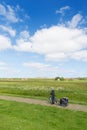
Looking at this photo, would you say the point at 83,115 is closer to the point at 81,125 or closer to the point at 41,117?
the point at 81,125

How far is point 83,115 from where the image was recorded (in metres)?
22.2

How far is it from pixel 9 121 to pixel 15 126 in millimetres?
1901

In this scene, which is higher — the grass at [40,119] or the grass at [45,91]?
the grass at [45,91]

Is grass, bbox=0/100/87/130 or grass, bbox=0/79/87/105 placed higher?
grass, bbox=0/79/87/105

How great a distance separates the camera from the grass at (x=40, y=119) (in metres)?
18.0

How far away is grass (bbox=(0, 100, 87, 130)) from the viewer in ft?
59.1

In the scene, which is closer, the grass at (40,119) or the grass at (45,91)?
the grass at (40,119)

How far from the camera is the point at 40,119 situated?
2069cm

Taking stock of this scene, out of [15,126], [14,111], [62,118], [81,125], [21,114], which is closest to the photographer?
[15,126]

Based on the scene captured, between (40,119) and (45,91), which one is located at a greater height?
(45,91)

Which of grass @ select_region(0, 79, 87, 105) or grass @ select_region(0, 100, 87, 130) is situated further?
grass @ select_region(0, 79, 87, 105)

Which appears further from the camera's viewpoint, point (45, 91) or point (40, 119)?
point (45, 91)

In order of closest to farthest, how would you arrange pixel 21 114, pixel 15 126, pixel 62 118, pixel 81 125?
pixel 15 126
pixel 81 125
pixel 62 118
pixel 21 114

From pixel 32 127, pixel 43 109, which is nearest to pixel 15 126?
pixel 32 127
